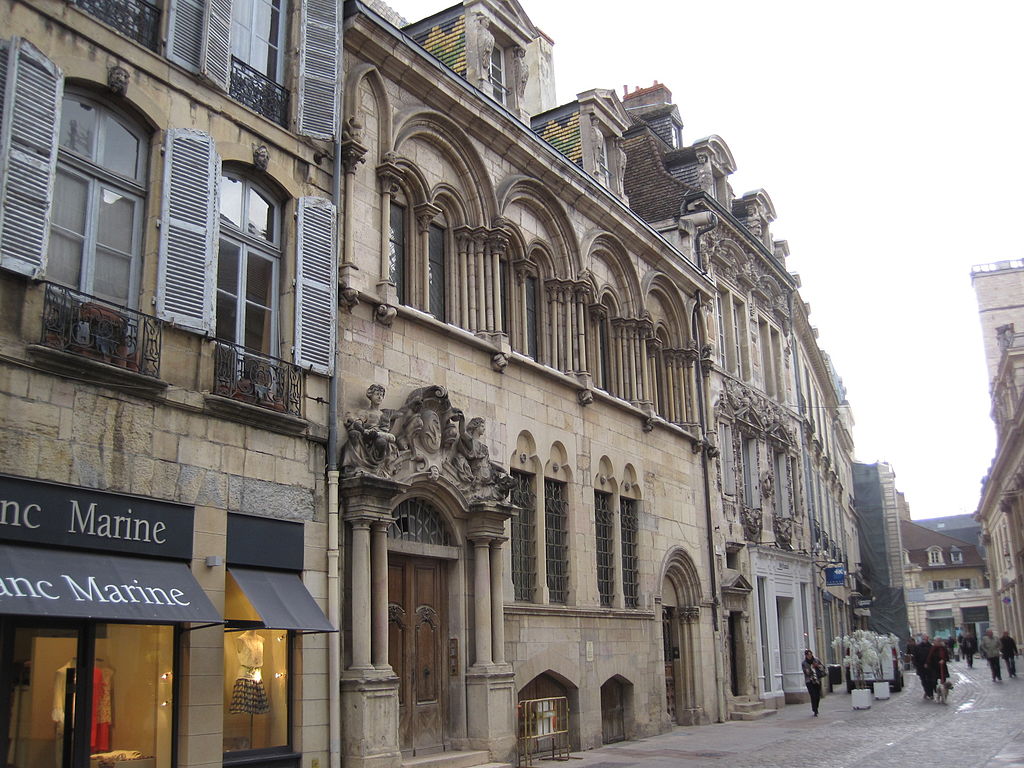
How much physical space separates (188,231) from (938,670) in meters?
20.6

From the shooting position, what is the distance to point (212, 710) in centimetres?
980

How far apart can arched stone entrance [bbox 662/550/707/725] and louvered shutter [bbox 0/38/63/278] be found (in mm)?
13792

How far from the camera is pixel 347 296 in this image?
40.4 ft

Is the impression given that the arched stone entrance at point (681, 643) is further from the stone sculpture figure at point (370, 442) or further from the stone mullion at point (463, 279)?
the stone sculpture figure at point (370, 442)

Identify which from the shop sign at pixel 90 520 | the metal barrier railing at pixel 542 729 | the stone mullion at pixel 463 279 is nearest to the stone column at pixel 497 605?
the metal barrier railing at pixel 542 729

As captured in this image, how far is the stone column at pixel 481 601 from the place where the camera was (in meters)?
13.5

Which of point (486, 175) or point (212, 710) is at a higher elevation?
point (486, 175)

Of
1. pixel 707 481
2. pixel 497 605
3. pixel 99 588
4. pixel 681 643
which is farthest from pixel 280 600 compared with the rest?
pixel 707 481

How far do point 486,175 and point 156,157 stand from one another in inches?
245

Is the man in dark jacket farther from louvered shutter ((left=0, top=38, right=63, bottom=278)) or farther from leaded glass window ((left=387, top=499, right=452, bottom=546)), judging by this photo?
louvered shutter ((left=0, top=38, right=63, bottom=278))

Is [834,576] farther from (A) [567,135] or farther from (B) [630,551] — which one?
(A) [567,135]

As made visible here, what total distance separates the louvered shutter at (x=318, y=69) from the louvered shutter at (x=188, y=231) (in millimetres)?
1797

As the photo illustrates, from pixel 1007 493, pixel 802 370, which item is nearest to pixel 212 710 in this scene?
pixel 802 370

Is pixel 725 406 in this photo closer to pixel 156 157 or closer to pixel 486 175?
pixel 486 175
